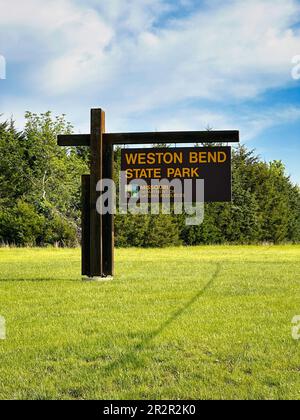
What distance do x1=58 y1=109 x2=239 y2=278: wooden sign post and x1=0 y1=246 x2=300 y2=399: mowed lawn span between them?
147 centimetres

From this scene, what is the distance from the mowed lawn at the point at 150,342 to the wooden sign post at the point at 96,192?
4.82 feet

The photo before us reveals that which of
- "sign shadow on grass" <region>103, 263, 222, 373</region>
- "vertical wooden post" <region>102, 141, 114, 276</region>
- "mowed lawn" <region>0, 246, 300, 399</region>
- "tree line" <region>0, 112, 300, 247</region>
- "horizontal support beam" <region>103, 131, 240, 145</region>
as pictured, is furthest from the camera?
"tree line" <region>0, 112, 300, 247</region>

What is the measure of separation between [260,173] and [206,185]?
3199 centimetres

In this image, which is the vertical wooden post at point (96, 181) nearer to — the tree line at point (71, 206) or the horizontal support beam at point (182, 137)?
the horizontal support beam at point (182, 137)

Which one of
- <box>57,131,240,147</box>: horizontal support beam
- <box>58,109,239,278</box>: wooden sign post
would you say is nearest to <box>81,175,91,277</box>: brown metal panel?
<box>58,109,239,278</box>: wooden sign post

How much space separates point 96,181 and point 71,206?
2679cm

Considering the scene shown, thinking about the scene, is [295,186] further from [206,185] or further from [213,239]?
[206,185]

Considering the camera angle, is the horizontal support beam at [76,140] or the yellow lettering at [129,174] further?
the horizontal support beam at [76,140]

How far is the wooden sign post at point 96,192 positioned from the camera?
40.8 ft

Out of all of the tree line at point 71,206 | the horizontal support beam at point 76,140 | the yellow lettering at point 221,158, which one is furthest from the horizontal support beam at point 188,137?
the tree line at point 71,206

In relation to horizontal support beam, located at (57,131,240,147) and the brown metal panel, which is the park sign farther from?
the brown metal panel

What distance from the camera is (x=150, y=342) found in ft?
19.7

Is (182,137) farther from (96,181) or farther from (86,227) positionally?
(86,227)

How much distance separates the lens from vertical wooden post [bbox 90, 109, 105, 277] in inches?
490
